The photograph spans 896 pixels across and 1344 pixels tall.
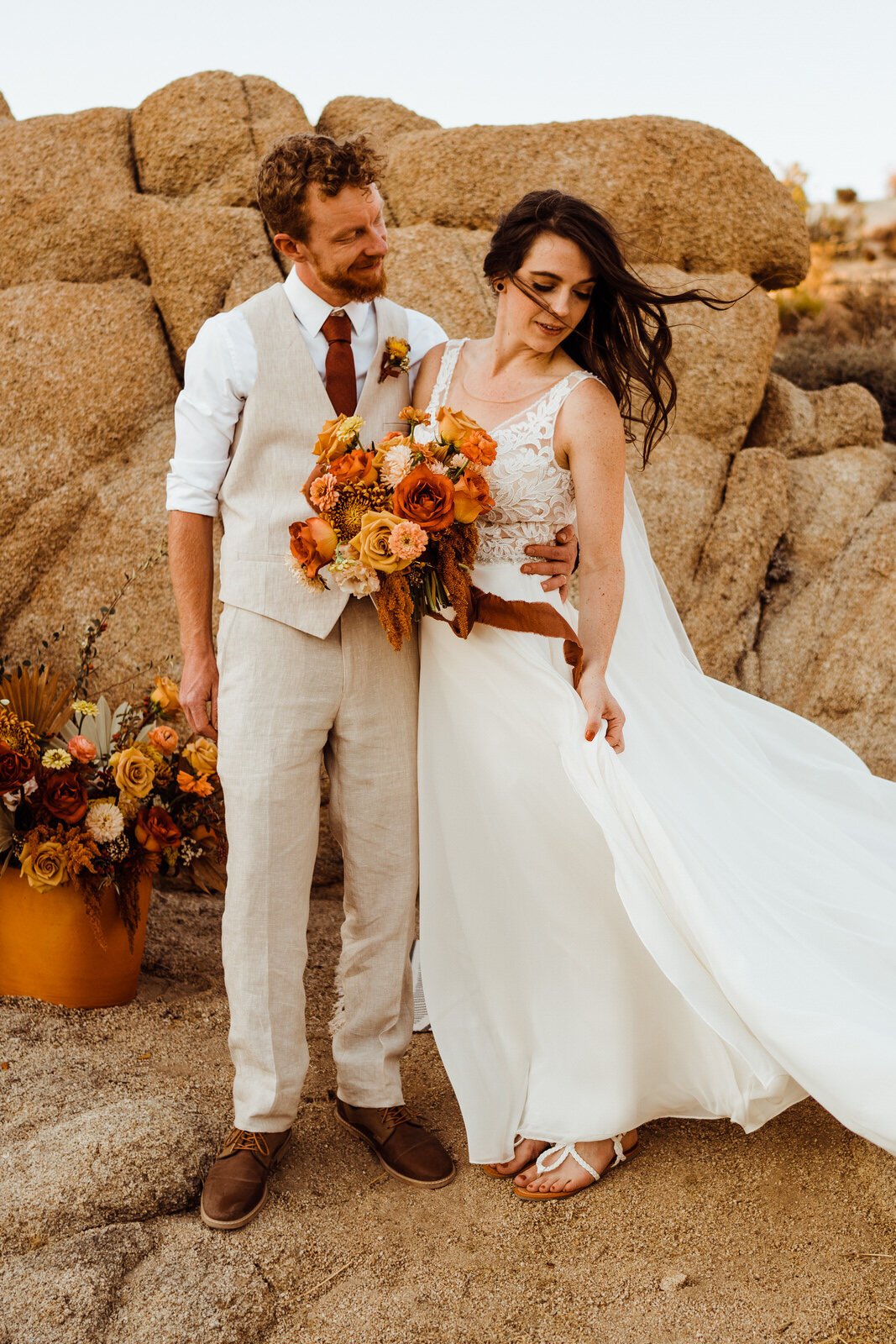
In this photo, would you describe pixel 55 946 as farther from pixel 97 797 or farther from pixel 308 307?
pixel 308 307

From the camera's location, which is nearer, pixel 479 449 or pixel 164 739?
pixel 479 449

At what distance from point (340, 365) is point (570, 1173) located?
7.18ft

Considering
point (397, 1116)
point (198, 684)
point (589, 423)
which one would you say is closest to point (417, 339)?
point (589, 423)

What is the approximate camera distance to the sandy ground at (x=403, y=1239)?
235cm

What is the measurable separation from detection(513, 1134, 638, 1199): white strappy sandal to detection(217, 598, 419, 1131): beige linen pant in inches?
21.2

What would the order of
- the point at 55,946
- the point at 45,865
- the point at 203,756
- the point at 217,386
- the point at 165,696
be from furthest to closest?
the point at 165,696 < the point at 203,756 < the point at 55,946 < the point at 45,865 < the point at 217,386

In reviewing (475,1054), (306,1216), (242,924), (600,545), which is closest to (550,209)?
(600,545)

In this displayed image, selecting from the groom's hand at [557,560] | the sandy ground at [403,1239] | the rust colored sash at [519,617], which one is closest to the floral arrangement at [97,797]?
the sandy ground at [403,1239]

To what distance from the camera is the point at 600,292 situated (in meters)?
2.85

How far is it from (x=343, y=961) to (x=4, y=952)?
1.35 metres

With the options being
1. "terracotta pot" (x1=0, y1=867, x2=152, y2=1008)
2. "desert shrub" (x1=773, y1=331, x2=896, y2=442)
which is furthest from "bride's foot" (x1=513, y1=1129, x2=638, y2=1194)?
"desert shrub" (x1=773, y1=331, x2=896, y2=442)

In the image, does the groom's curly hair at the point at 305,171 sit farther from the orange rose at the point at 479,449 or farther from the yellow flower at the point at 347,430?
the orange rose at the point at 479,449

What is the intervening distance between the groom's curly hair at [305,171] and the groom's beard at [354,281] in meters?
0.12

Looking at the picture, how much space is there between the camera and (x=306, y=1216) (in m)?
2.69
